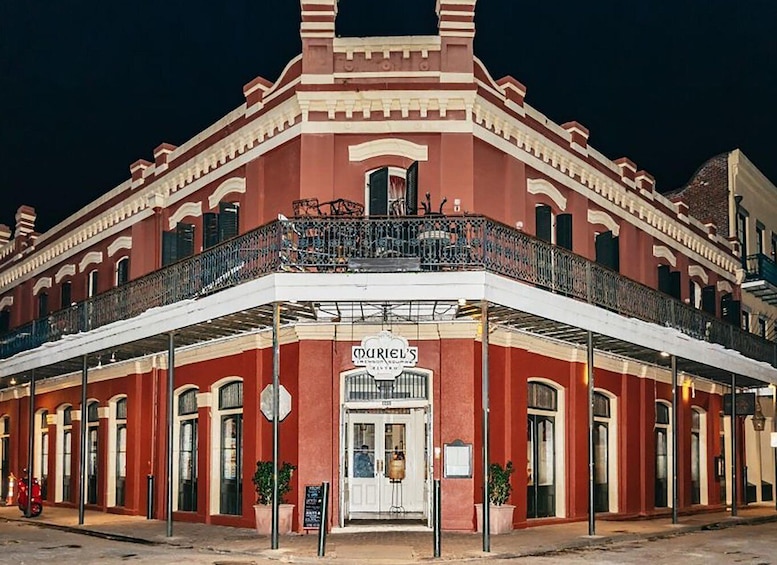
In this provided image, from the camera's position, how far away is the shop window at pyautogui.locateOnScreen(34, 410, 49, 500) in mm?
28094

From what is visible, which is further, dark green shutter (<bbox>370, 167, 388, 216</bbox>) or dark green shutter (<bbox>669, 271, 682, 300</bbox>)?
dark green shutter (<bbox>669, 271, 682, 300</bbox>)

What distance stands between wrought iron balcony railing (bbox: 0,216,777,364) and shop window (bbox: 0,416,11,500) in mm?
13103

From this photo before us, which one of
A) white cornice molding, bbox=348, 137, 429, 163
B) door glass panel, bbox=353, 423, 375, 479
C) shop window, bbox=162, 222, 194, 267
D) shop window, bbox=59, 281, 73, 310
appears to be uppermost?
white cornice molding, bbox=348, 137, 429, 163

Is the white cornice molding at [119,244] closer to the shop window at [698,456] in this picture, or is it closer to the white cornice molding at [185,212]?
the white cornice molding at [185,212]

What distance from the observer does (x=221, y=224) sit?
65.1 ft

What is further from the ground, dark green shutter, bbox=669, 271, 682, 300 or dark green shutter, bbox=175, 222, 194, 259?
dark green shutter, bbox=175, 222, 194, 259

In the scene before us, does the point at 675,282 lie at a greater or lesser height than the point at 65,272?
lesser

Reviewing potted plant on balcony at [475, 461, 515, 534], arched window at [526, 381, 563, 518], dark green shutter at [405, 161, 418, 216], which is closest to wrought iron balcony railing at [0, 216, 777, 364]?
dark green shutter at [405, 161, 418, 216]

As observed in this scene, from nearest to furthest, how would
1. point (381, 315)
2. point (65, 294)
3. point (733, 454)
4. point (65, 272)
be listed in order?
point (381, 315)
point (733, 454)
point (65, 272)
point (65, 294)

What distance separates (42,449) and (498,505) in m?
16.4

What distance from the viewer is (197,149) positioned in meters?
21.9

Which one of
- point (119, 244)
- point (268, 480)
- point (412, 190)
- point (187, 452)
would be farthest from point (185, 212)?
point (268, 480)

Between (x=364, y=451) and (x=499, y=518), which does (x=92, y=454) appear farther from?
(x=499, y=518)

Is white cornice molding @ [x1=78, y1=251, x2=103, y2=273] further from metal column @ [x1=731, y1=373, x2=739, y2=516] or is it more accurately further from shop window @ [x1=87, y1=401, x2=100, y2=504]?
metal column @ [x1=731, y1=373, x2=739, y2=516]
